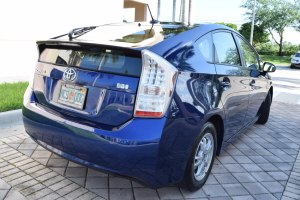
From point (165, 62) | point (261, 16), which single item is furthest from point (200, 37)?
point (261, 16)

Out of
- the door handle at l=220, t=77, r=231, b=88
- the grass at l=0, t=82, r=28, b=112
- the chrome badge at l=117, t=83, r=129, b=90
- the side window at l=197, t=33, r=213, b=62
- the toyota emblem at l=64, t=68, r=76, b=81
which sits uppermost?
the side window at l=197, t=33, r=213, b=62

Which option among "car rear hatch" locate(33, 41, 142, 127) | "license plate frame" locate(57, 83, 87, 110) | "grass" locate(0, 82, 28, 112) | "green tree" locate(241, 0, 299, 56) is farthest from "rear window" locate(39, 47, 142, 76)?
"green tree" locate(241, 0, 299, 56)

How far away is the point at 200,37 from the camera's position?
2.62 meters

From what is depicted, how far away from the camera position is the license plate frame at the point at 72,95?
2254mm

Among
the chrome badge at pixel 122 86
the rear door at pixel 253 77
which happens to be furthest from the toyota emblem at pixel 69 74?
the rear door at pixel 253 77

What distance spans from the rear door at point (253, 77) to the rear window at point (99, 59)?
2034 mm

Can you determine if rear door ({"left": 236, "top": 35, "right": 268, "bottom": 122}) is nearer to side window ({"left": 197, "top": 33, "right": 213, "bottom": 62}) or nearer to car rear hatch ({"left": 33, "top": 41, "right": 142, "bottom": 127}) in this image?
side window ({"left": 197, "top": 33, "right": 213, "bottom": 62})

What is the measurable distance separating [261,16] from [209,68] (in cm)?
4643

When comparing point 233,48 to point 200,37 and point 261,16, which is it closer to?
point 200,37

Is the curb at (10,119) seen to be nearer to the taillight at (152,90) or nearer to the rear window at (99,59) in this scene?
the rear window at (99,59)

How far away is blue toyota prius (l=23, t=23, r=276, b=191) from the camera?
6.67ft

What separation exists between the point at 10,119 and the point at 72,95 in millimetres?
2570

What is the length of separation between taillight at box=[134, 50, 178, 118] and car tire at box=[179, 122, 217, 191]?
589mm

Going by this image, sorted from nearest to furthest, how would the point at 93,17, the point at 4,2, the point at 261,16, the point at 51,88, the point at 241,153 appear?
the point at 51,88, the point at 241,153, the point at 4,2, the point at 93,17, the point at 261,16
